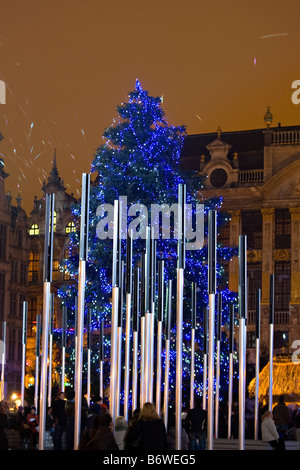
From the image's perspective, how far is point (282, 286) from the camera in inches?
2194

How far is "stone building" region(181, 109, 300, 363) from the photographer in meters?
55.2

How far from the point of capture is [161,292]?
26812mm

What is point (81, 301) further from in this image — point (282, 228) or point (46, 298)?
point (282, 228)

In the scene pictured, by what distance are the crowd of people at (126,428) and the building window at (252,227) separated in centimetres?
2211

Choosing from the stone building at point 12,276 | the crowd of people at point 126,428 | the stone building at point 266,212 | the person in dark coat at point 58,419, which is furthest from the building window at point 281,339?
the person in dark coat at point 58,419

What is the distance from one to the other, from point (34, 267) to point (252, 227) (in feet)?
51.7

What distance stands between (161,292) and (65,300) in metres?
12.6

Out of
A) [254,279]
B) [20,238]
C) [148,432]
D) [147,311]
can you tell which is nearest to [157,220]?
[147,311]

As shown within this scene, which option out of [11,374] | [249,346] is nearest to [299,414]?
[249,346]

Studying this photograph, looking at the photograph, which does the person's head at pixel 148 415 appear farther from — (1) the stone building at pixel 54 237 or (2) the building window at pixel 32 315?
(2) the building window at pixel 32 315

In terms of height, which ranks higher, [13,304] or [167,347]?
[13,304]

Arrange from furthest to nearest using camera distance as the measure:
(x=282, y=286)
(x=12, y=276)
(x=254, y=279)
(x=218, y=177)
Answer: (x=12, y=276), (x=218, y=177), (x=254, y=279), (x=282, y=286)

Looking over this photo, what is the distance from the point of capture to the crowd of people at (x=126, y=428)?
1528 cm

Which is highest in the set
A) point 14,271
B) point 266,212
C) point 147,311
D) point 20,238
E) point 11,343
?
point 266,212
